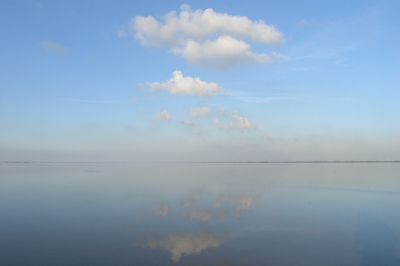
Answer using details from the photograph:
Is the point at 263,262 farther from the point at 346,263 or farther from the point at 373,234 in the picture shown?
the point at 373,234

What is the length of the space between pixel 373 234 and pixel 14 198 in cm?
1982

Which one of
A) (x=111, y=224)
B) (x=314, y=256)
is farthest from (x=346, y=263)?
(x=111, y=224)

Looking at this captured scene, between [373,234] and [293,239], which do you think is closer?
[293,239]

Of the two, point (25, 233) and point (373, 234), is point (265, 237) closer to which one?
point (373, 234)

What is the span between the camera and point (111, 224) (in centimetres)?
1170

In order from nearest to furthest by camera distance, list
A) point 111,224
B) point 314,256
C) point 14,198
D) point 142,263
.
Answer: point 142,263 < point 314,256 < point 111,224 < point 14,198

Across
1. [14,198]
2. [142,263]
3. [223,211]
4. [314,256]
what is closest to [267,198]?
[223,211]

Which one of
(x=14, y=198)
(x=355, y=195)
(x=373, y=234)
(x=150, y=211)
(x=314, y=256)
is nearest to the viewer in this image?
(x=314, y=256)

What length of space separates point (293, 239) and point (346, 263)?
7.23ft

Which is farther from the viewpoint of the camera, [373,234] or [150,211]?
[150,211]

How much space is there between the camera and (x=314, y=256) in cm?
838

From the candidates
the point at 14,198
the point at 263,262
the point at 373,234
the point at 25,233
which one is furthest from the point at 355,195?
the point at 14,198

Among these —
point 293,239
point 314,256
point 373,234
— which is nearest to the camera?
point 314,256

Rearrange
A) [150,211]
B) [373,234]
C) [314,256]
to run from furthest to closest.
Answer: [150,211], [373,234], [314,256]
